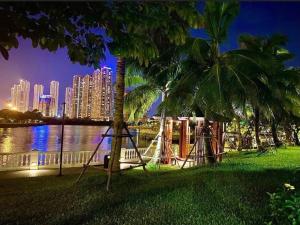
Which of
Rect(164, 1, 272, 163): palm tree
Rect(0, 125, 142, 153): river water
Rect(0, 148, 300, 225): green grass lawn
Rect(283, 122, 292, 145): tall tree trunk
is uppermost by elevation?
Rect(164, 1, 272, 163): palm tree

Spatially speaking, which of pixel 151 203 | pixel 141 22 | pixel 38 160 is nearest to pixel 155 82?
pixel 38 160

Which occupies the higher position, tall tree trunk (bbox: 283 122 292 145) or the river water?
tall tree trunk (bbox: 283 122 292 145)

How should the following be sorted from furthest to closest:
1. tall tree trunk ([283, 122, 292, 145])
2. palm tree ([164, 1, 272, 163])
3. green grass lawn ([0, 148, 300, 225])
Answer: tall tree trunk ([283, 122, 292, 145]) < palm tree ([164, 1, 272, 163]) < green grass lawn ([0, 148, 300, 225])

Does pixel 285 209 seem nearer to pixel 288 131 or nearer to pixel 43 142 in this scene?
pixel 288 131

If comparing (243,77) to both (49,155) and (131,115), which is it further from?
(49,155)

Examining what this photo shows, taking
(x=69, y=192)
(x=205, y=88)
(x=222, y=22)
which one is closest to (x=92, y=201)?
(x=69, y=192)

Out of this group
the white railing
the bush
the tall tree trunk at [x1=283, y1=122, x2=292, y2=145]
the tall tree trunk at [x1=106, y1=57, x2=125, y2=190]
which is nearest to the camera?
the bush

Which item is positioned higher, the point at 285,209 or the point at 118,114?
the point at 118,114

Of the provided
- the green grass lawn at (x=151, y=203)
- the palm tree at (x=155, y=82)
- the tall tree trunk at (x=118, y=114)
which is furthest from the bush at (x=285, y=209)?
the palm tree at (x=155, y=82)

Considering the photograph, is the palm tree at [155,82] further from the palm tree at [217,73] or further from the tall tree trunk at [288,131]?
the tall tree trunk at [288,131]

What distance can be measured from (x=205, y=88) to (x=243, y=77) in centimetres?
119

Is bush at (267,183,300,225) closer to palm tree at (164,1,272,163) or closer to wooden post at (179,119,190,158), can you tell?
palm tree at (164,1,272,163)

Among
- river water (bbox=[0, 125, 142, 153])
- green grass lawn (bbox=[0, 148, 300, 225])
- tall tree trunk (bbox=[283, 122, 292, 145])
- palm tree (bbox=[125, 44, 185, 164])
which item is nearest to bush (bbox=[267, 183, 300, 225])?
green grass lawn (bbox=[0, 148, 300, 225])

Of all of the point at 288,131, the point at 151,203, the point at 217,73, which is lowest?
the point at 151,203
